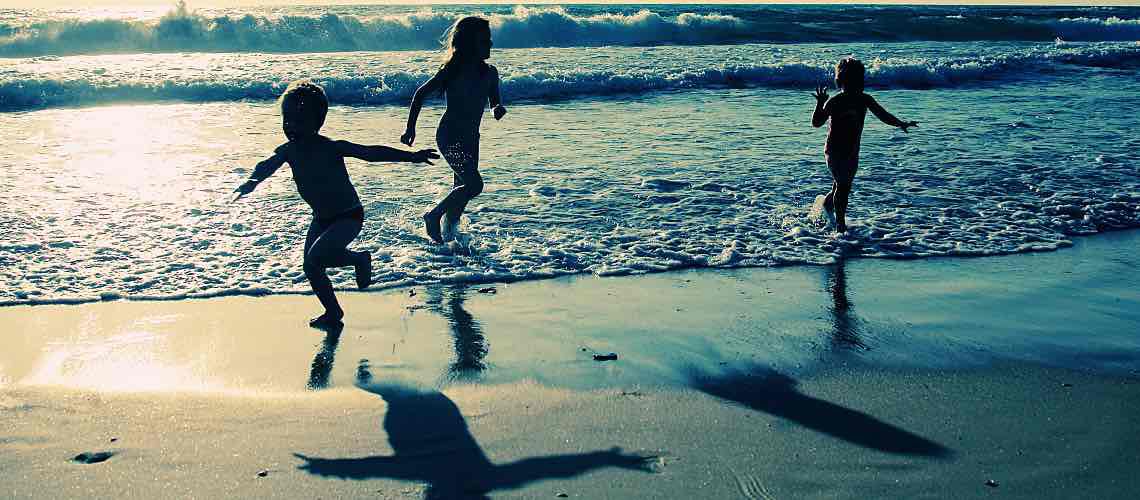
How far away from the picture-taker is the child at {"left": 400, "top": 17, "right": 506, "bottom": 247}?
665cm

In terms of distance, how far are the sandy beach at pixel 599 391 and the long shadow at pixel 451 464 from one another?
0.01m

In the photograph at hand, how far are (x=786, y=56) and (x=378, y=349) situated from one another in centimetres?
2360

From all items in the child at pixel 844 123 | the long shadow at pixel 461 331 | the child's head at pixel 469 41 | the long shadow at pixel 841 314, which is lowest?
the long shadow at pixel 841 314

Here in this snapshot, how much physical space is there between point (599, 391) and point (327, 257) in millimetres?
1817

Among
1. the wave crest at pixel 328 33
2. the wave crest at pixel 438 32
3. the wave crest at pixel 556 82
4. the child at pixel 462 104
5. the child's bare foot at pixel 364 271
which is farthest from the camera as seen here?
the wave crest at pixel 438 32

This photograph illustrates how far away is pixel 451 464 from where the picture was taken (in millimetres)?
3232

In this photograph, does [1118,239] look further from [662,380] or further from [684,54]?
[684,54]

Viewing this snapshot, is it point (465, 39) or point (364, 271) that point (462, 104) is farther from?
point (364, 271)

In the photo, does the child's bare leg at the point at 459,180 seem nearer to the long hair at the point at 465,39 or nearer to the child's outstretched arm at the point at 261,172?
the long hair at the point at 465,39

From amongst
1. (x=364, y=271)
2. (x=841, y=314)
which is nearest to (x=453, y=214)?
(x=364, y=271)

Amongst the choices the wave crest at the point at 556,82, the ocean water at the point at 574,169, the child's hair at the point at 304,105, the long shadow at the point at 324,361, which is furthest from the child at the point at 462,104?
the wave crest at the point at 556,82

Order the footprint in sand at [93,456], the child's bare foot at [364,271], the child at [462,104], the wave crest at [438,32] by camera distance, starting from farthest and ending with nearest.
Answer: the wave crest at [438,32], the child at [462,104], the child's bare foot at [364,271], the footprint in sand at [93,456]

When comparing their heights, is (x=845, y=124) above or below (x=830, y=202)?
above

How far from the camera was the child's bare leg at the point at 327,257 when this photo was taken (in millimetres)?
4887
